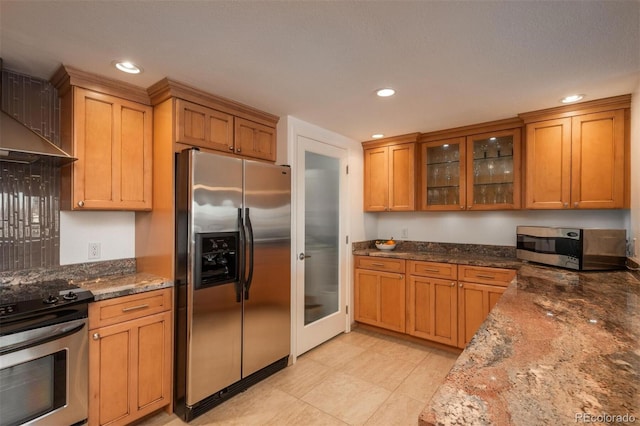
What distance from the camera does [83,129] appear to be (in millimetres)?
2049

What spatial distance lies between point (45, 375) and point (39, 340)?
222 millimetres

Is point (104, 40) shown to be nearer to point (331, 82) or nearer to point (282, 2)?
point (282, 2)

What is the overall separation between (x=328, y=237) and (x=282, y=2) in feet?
8.12

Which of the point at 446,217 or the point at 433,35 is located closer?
the point at 433,35

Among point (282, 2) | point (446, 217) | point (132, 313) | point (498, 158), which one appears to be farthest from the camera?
point (446, 217)

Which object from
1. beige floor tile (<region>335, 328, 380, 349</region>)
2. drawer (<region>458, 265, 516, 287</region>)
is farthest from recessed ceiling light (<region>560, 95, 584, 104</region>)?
beige floor tile (<region>335, 328, 380, 349</region>)

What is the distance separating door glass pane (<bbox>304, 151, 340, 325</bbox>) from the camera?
324 cm

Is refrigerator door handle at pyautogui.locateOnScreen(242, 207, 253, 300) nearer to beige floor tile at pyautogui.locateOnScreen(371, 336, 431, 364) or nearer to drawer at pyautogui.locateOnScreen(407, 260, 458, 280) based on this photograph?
beige floor tile at pyautogui.locateOnScreen(371, 336, 431, 364)

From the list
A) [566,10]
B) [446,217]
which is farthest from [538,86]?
[446,217]

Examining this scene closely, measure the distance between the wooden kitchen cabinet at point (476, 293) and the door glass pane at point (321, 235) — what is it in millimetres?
1326

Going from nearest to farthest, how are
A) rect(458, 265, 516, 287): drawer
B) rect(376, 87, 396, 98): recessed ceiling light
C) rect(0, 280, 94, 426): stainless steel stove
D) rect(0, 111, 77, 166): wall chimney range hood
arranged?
rect(0, 280, 94, 426): stainless steel stove, rect(0, 111, 77, 166): wall chimney range hood, rect(376, 87, 396, 98): recessed ceiling light, rect(458, 265, 516, 287): drawer

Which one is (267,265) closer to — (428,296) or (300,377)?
(300,377)

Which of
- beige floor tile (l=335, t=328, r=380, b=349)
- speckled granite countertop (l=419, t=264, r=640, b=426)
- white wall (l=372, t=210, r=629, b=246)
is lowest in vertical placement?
beige floor tile (l=335, t=328, r=380, b=349)

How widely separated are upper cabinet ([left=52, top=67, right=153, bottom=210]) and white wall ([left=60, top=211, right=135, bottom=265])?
177mm
